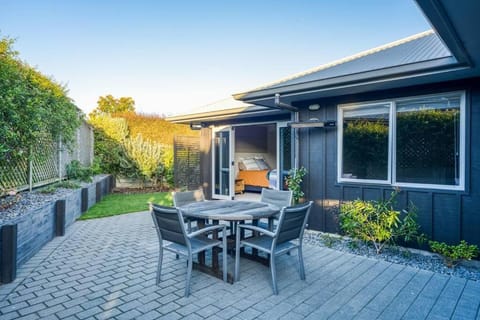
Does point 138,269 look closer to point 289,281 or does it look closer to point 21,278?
point 21,278

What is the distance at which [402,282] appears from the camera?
3.21 metres

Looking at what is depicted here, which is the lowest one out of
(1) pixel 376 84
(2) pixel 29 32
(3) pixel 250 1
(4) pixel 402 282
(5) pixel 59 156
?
(4) pixel 402 282

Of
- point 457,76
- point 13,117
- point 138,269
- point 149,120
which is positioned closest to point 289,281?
point 138,269

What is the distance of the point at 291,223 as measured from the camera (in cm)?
302

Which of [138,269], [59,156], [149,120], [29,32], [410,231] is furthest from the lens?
[149,120]

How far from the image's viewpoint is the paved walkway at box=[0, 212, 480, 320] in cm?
253

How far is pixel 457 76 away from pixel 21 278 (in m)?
5.94

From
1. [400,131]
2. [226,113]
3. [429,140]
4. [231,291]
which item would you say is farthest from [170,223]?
[226,113]

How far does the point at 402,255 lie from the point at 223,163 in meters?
5.48

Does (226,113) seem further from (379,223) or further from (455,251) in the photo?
(455,251)

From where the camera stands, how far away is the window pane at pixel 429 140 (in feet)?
13.5

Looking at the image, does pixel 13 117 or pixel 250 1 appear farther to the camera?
pixel 250 1

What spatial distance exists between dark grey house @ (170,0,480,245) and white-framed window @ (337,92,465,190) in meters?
0.01

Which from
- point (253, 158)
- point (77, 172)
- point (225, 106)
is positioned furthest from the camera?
point (253, 158)
